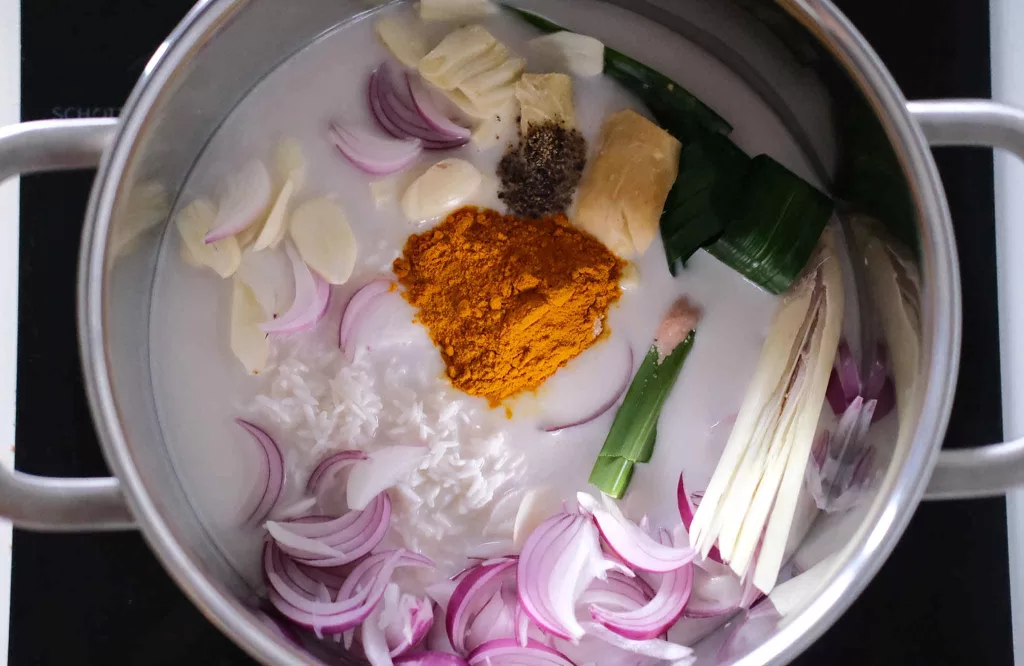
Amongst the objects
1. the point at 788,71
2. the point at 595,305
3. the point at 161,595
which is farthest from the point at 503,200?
the point at 161,595

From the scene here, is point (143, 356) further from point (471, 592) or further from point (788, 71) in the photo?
point (788, 71)

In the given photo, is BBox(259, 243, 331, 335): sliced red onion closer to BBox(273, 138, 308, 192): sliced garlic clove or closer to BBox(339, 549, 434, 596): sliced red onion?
BBox(273, 138, 308, 192): sliced garlic clove

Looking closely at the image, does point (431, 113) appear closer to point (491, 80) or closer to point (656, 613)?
point (491, 80)

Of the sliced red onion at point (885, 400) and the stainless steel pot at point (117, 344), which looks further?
the sliced red onion at point (885, 400)

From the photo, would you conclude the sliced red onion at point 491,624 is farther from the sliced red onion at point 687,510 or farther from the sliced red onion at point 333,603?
the sliced red onion at point 687,510

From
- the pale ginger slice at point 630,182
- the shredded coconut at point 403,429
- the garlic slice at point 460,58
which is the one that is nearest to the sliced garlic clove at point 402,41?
the garlic slice at point 460,58

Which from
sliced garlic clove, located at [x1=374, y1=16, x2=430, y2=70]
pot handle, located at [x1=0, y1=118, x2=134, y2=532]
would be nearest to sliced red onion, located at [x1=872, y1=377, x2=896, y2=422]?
sliced garlic clove, located at [x1=374, y1=16, x2=430, y2=70]
